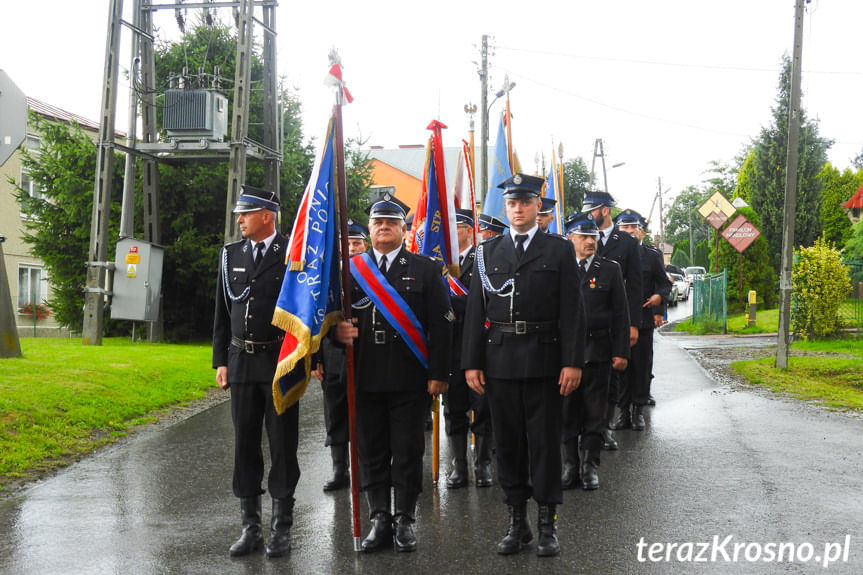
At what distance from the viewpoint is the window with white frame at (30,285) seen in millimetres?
34469

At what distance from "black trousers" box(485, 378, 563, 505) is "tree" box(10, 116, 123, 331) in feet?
57.8

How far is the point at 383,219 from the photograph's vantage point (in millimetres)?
5562

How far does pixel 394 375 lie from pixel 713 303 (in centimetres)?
2389

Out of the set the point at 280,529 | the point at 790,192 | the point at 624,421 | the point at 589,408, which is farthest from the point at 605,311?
the point at 790,192

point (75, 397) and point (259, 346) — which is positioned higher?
point (259, 346)

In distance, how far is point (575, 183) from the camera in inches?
2153

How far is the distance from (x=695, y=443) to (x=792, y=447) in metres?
0.88

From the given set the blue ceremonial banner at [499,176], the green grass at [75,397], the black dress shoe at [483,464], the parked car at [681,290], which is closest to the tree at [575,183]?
the parked car at [681,290]

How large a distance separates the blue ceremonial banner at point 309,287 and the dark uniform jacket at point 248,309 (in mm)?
180

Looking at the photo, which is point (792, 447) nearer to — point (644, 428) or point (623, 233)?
point (644, 428)

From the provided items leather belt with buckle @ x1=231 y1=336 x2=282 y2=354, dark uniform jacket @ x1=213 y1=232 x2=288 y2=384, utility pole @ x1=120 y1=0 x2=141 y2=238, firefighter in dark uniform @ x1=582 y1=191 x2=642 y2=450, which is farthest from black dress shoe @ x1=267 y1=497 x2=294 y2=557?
utility pole @ x1=120 y1=0 x2=141 y2=238

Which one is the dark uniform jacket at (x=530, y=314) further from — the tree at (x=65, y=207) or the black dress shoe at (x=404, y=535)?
the tree at (x=65, y=207)

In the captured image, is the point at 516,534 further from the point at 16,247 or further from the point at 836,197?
the point at 836,197

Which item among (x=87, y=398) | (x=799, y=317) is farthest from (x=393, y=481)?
(x=799, y=317)
